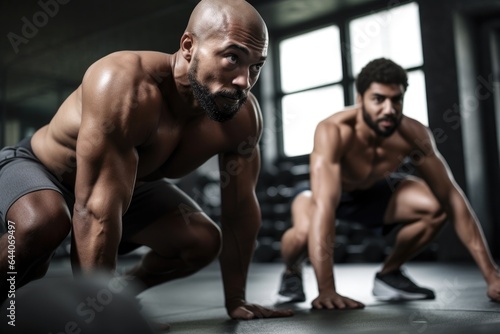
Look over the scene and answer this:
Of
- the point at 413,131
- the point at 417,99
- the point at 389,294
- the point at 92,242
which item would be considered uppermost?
the point at 417,99

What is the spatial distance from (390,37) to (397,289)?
4198mm

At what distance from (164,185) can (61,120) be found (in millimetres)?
468

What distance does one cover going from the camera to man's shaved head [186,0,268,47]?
1.56 metres

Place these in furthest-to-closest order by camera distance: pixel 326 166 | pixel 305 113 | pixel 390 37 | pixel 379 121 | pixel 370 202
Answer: pixel 305 113 → pixel 390 37 → pixel 370 202 → pixel 379 121 → pixel 326 166

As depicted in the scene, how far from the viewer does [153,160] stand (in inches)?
67.4

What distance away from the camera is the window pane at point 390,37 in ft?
20.0

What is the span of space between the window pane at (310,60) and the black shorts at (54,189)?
16.5 ft

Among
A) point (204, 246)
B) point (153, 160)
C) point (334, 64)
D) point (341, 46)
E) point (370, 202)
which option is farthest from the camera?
point (334, 64)

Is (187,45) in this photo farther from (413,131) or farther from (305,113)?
(305,113)

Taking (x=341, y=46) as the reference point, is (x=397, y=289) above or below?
below

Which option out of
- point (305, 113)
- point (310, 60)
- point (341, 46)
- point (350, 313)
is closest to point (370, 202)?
point (350, 313)

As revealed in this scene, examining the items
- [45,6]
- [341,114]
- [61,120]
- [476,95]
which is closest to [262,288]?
[341,114]

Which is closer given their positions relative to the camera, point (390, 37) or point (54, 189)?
point (54, 189)

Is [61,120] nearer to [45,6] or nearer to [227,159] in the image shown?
[227,159]
